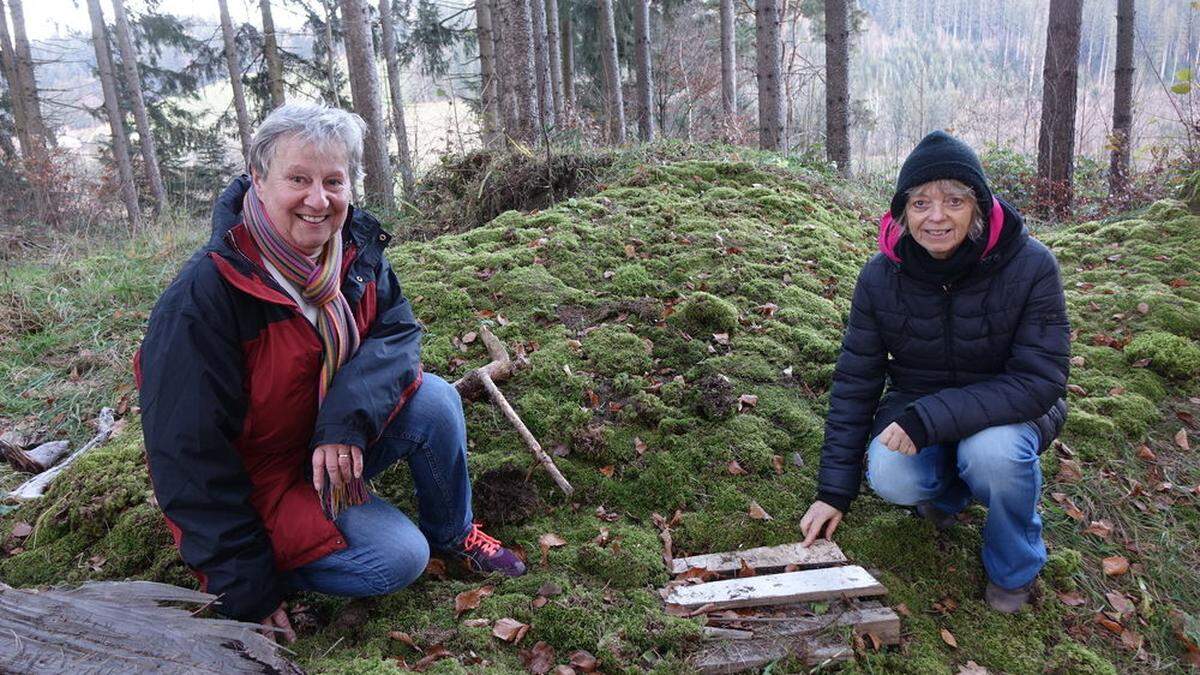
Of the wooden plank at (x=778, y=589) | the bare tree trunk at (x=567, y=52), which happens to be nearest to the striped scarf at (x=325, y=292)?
the wooden plank at (x=778, y=589)

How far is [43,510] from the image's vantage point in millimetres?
3074

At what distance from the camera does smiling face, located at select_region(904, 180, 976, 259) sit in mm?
2385

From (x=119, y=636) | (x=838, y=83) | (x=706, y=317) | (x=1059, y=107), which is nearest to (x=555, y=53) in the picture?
(x=838, y=83)

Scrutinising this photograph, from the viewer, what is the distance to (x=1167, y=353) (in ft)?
13.1

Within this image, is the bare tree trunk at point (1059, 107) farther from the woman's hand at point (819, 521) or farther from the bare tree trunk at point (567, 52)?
the bare tree trunk at point (567, 52)

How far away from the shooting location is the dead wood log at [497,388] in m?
3.13

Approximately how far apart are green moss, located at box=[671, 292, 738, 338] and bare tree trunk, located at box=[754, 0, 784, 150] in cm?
689

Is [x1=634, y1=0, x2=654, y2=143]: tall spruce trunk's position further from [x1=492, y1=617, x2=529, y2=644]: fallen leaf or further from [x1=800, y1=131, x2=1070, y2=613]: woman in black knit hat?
[x1=492, y1=617, x2=529, y2=644]: fallen leaf

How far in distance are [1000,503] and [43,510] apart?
406 centimetres

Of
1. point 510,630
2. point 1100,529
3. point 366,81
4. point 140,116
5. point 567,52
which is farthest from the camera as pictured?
point 567,52

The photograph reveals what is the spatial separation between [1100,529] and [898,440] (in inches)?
49.9

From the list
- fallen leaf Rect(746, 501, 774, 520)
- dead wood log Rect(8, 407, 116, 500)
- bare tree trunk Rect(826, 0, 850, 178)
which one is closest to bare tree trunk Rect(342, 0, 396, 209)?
dead wood log Rect(8, 407, 116, 500)

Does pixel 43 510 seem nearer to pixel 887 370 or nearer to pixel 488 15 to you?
pixel 887 370

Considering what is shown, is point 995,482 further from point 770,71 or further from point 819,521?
point 770,71
